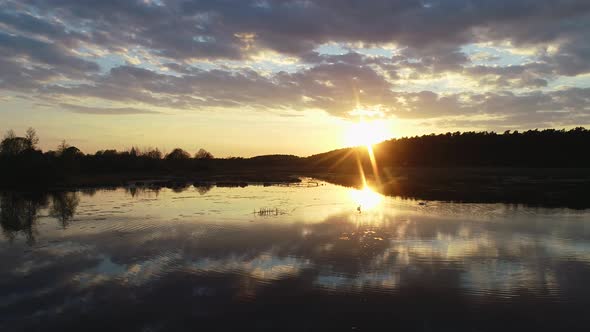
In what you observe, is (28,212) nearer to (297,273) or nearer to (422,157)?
(297,273)

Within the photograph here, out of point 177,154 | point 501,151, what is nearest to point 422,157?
point 501,151

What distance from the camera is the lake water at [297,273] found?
35.8ft

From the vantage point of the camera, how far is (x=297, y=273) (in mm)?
14781

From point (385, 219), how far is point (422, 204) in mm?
9489

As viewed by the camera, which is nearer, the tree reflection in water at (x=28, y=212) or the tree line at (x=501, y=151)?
the tree reflection in water at (x=28, y=212)

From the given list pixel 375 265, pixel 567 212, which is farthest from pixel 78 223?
pixel 567 212

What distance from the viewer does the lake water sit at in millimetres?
10906

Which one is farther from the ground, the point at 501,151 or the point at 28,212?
the point at 501,151

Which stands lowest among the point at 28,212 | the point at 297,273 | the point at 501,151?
the point at 297,273

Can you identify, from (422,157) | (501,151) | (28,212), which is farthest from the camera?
(422,157)

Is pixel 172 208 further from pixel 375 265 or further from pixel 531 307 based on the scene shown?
pixel 531 307

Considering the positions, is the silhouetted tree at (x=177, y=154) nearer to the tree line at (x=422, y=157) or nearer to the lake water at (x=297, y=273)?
the tree line at (x=422, y=157)

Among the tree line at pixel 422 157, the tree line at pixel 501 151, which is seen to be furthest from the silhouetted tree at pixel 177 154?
the tree line at pixel 501 151

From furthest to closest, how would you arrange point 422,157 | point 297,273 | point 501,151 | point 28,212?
point 422,157 < point 501,151 < point 28,212 < point 297,273
